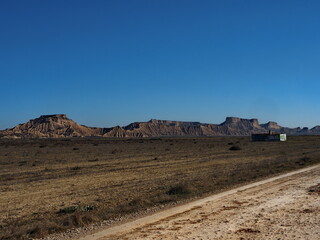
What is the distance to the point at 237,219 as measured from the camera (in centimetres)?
1025

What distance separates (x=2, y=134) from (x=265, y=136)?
150315 mm

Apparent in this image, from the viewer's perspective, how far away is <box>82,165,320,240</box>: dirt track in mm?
8797

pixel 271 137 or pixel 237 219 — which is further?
pixel 271 137

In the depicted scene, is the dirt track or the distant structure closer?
the dirt track

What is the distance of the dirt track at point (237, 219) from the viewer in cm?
880

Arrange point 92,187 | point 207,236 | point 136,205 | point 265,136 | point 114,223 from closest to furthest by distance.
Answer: point 207,236 → point 114,223 → point 136,205 → point 92,187 → point 265,136

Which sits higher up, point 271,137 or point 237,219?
point 271,137

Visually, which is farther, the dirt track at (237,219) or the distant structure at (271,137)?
the distant structure at (271,137)

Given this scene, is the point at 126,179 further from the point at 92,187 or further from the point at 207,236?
the point at 207,236

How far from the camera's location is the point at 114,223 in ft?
34.3

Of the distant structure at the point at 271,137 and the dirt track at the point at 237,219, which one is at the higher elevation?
the distant structure at the point at 271,137

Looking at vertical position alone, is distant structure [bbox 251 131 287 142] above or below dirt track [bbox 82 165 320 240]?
above

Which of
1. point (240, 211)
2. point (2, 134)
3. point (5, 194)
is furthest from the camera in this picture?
point (2, 134)

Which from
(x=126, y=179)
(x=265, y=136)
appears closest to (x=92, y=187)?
(x=126, y=179)
